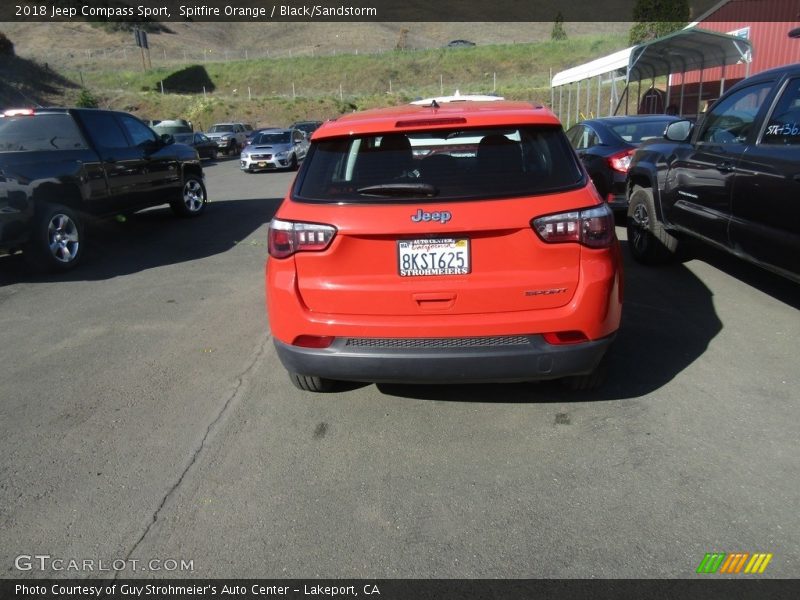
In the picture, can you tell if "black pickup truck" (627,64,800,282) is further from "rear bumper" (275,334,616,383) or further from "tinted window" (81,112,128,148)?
"tinted window" (81,112,128,148)

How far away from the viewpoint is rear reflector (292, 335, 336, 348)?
338 centimetres

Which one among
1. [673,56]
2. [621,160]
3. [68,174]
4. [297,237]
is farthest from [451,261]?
[673,56]

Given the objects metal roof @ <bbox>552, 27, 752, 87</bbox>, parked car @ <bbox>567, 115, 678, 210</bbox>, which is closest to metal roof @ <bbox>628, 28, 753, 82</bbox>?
metal roof @ <bbox>552, 27, 752, 87</bbox>

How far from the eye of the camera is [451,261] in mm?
3201

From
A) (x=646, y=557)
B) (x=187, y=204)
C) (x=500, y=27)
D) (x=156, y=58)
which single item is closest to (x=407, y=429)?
(x=646, y=557)

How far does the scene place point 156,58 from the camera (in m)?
82.1

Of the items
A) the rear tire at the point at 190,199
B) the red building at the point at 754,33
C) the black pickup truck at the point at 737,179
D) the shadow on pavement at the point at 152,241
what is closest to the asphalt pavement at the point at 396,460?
the black pickup truck at the point at 737,179

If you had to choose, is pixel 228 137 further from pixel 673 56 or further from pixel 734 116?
pixel 734 116

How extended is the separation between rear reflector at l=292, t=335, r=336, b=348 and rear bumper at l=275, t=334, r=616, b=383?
0.03 m

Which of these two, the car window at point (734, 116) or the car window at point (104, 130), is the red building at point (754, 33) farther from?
the car window at point (104, 130)

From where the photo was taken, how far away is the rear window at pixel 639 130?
9.04m

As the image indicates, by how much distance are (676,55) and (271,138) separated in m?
13.3
